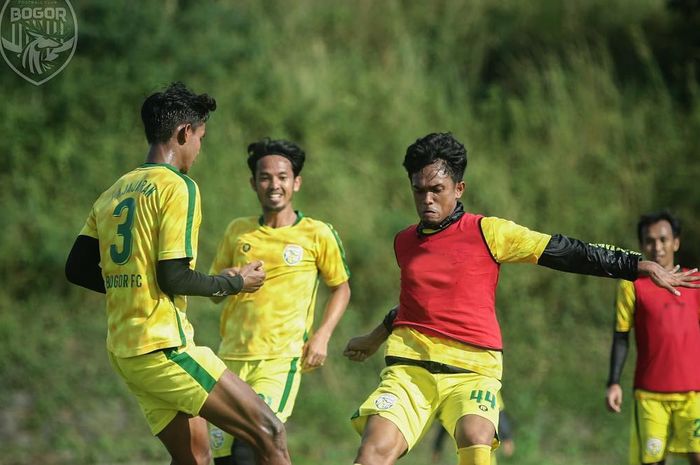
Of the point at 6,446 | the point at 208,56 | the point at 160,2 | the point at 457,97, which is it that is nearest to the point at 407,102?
the point at 457,97

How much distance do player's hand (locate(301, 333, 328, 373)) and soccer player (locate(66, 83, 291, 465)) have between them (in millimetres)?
1587

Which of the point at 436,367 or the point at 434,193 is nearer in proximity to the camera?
the point at 436,367

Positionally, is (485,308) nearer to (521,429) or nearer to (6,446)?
(521,429)

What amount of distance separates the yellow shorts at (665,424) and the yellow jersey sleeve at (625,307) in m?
0.48

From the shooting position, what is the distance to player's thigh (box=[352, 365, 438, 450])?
195 inches

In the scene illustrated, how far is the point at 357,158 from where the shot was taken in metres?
13.5

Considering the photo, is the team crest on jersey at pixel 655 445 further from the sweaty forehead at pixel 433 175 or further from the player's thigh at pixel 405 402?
the sweaty forehead at pixel 433 175

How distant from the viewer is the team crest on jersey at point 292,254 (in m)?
6.34

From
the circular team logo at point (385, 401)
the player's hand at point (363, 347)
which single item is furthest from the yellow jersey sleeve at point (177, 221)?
the player's hand at point (363, 347)

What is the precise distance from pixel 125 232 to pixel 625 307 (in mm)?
3747

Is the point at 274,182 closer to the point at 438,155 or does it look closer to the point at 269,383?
the point at 269,383

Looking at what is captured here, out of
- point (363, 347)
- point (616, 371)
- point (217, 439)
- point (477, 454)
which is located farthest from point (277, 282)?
point (616, 371)

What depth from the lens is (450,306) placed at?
17.0 ft

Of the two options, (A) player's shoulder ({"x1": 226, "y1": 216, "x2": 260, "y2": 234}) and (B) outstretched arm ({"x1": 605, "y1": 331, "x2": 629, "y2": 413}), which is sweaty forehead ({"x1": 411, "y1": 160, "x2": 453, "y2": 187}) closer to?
(A) player's shoulder ({"x1": 226, "y1": 216, "x2": 260, "y2": 234})
